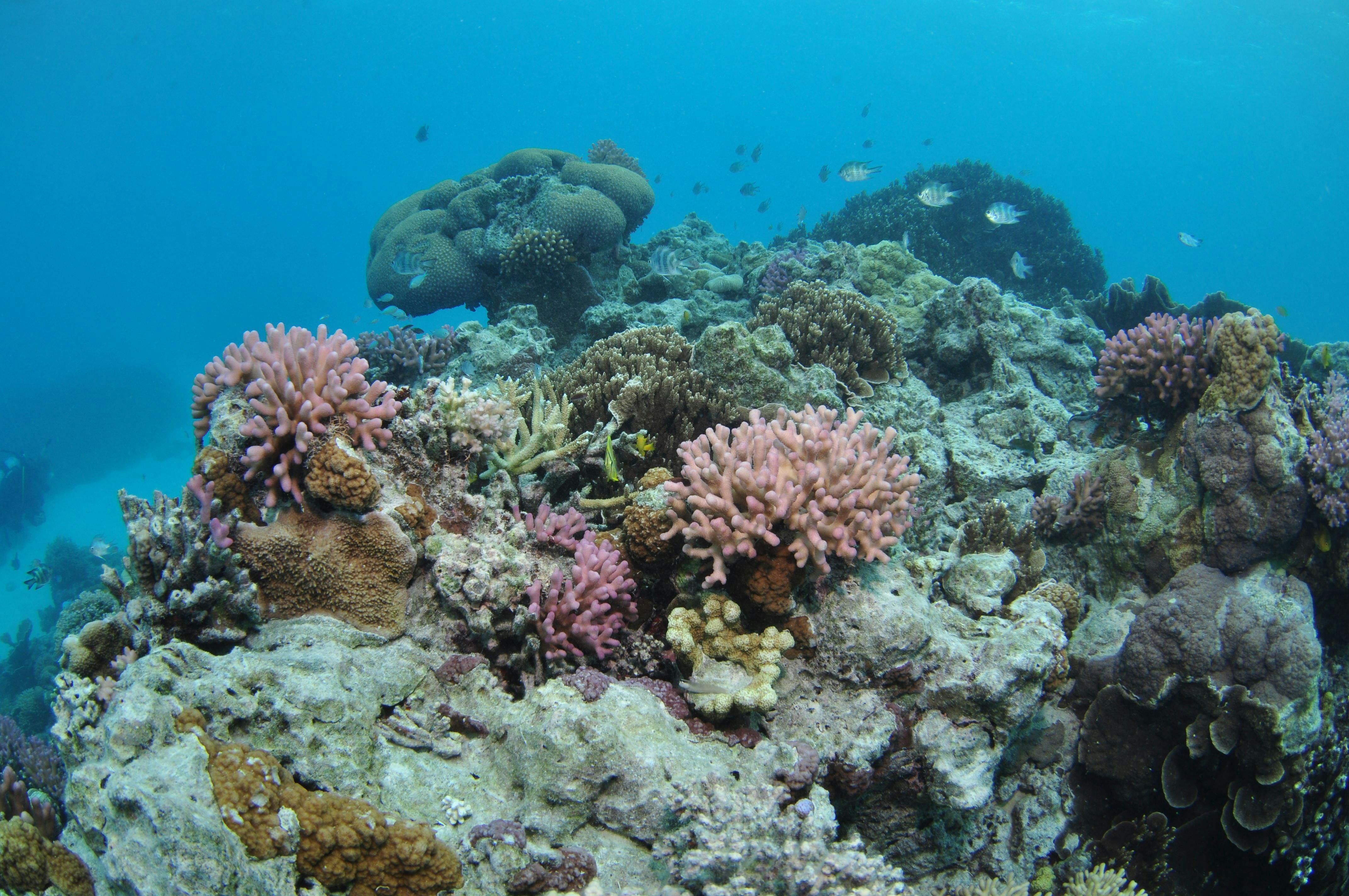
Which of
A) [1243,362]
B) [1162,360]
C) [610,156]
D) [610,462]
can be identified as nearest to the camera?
[610,462]

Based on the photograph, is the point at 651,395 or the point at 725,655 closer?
the point at 725,655

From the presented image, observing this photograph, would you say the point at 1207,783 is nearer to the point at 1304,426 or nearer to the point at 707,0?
the point at 1304,426

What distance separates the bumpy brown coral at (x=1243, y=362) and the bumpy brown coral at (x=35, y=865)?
7.34 metres

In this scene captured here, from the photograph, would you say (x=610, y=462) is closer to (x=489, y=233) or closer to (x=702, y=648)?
(x=702, y=648)

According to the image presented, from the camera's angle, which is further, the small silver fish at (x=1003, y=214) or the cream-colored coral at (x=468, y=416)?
the small silver fish at (x=1003, y=214)

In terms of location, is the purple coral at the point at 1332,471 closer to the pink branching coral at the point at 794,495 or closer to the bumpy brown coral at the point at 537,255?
the pink branching coral at the point at 794,495

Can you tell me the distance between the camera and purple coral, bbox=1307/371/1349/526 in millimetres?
3992

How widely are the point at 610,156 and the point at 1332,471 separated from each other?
48.4 ft

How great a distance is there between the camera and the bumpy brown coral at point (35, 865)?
7.40 ft

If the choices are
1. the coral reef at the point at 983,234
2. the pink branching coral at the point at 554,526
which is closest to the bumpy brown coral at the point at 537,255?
the pink branching coral at the point at 554,526

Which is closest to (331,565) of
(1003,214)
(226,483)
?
(226,483)

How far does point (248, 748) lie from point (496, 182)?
11.4 meters

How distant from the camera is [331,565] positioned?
303 cm

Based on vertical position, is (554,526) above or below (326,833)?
above
